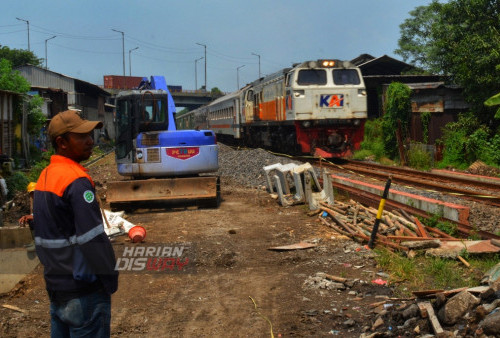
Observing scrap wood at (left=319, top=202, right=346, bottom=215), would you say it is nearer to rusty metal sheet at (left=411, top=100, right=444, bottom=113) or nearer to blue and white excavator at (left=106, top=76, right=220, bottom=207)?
blue and white excavator at (left=106, top=76, right=220, bottom=207)

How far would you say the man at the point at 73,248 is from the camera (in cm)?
288

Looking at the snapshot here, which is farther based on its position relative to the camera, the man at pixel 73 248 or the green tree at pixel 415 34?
the green tree at pixel 415 34

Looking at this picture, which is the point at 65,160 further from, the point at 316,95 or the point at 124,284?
the point at 316,95

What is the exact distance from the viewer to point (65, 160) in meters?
3.04

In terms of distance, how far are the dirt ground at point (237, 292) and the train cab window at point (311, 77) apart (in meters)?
9.75

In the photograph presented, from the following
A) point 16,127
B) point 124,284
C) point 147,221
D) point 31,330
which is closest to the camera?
point 31,330

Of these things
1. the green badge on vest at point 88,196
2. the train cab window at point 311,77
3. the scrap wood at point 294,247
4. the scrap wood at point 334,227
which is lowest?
the scrap wood at point 294,247

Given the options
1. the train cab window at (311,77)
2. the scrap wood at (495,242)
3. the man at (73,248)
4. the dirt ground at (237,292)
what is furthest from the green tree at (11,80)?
the man at (73,248)

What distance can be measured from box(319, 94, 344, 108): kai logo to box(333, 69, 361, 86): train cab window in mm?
525

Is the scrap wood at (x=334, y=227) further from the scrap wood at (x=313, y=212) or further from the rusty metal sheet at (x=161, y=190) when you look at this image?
the rusty metal sheet at (x=161, y=190)

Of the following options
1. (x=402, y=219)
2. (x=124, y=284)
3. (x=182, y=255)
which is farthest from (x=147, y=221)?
(x=402, y=219)

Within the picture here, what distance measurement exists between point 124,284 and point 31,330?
4.72 feet

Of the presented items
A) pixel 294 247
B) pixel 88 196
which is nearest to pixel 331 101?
pixel 294 247

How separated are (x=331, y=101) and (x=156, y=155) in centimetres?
894
